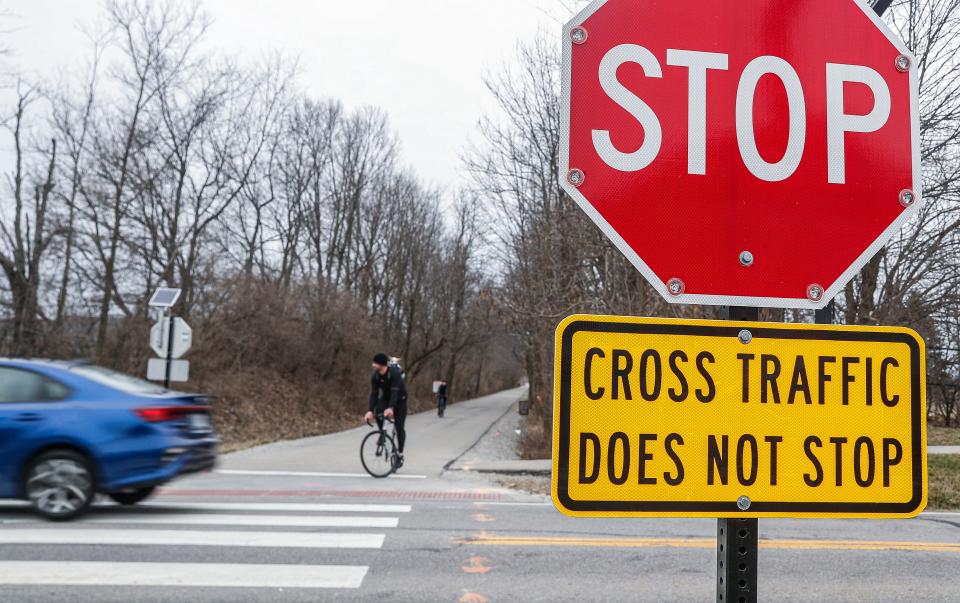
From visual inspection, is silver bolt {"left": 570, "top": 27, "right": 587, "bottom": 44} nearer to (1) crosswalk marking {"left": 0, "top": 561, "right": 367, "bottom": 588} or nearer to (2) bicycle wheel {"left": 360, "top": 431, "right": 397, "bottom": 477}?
(1) crosswalk marking {"left": 0, "top": 561, "right": 367, "bottom": 588}

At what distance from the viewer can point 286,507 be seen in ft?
30.2

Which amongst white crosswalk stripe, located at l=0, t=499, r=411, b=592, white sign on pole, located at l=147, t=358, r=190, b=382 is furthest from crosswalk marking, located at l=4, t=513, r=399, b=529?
white sign on pole, located at l=147, t=358, r=190, b=382

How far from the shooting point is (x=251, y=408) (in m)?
25.0

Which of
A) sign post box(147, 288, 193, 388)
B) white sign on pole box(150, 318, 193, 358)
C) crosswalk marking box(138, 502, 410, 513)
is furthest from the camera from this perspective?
white sign on pole box(150, 318, 193, 358)

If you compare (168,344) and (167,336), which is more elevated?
(167,336)

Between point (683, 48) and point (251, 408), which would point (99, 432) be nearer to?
point (683, 48)

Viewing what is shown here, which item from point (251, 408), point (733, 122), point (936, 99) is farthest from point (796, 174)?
point (251, 408)

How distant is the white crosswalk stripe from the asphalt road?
0.7 inches

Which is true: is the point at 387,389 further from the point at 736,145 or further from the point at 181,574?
the point at 736,145

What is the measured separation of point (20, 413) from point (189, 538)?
2.56m

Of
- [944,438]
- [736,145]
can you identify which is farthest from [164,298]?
[944,438]

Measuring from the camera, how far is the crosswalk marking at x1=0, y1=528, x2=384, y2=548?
682cm

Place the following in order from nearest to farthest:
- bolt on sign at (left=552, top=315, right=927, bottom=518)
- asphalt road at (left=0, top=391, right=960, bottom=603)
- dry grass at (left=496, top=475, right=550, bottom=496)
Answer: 1. bolt on sign at (left=552, top=315, right=927, bottom=518)
2. asphalt road at (left=0, top=391, right=960, bottom=603)
3. dry grass at (left=496, top=475, right=550, bottom=496)

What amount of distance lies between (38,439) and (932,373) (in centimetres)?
2297
